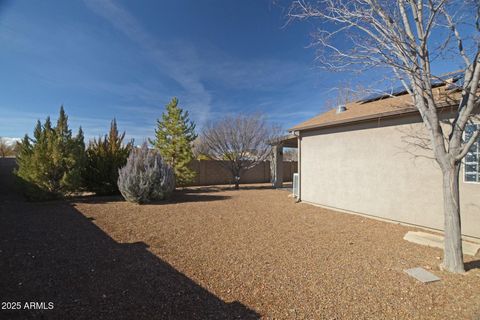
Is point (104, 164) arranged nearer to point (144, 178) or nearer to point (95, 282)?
point (144, 178)

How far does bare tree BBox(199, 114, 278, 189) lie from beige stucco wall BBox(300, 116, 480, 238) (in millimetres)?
6382

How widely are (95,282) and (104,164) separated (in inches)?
354

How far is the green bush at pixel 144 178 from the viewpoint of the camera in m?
8.40

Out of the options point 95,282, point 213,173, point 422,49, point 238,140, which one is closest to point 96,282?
point 95,282

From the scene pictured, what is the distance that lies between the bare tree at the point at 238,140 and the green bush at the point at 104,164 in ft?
19.9

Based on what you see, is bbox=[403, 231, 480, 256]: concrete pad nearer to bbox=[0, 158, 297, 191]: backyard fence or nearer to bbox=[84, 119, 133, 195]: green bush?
bbox=[84, 119, 133, 195]: green bush

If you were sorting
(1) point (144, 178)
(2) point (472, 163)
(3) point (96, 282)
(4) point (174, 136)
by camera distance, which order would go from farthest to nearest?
(4) point (174, 136) < (1) point (144, 178) < (2) point (472, 163) < (3) point (96, 282)

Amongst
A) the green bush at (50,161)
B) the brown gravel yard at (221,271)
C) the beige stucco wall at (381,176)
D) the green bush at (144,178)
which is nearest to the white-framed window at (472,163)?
the beige stucco wall at (381,176)

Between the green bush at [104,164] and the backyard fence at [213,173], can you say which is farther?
the backyard fence at [213,173]

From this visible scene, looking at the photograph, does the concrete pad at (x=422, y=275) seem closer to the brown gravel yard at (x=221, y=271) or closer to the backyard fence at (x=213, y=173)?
the brown gravel yard at (x=221, y=271)

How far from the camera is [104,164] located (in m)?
10.5

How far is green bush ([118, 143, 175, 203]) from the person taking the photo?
27.6 ft

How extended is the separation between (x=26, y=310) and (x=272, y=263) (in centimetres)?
298

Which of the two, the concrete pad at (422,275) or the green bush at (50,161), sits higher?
the green bush at (50,161)
